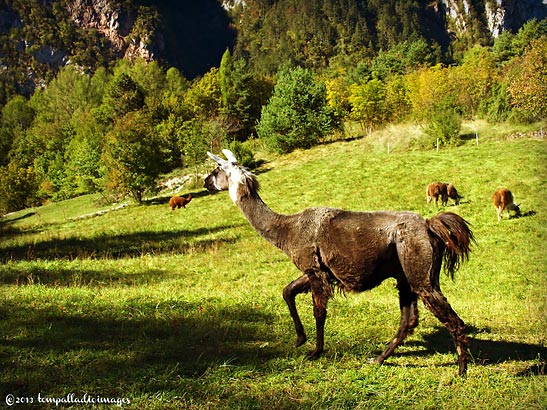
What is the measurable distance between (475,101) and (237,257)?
156 feet

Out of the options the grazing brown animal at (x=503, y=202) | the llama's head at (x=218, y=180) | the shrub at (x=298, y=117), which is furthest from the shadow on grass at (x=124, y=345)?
the shrub at (x=298, y=117)

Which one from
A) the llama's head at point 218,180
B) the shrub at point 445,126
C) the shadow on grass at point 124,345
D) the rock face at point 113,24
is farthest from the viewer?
the rock face at point 113,24

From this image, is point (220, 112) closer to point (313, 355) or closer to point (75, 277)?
point (75, 277)

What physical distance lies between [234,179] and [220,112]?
2646 inches

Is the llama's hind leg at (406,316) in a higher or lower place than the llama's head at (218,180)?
lower

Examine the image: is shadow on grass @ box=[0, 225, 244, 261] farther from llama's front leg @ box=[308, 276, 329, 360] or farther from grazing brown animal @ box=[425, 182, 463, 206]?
grazing brown animal @ box=[425, 182, 463, 206]

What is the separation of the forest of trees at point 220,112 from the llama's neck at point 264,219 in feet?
112

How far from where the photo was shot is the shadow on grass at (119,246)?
16.1 m

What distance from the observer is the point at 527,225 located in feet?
61.7

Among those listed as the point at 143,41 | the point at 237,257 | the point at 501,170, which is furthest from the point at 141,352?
the point at 143,41

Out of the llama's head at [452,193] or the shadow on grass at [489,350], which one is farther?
the llama's head at [452,193]

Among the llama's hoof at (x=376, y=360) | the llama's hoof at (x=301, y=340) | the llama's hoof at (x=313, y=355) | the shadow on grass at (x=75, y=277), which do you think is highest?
the shadow on grass at (x=75, y=277)

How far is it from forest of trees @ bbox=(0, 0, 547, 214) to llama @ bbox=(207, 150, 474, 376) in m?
35.3

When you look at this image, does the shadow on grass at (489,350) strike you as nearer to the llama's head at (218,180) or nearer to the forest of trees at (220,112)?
the llama's head at (218,180)
